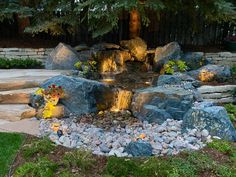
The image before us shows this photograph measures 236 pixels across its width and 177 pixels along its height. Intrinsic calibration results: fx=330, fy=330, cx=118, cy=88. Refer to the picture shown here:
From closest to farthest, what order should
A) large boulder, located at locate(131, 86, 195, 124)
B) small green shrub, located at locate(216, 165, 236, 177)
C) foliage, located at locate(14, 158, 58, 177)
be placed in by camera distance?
foliage, located at locate(14, 158, 58, 177), small green shrub, located at locate(216, 165, 236, 177), large boulder, located at locate(131, 86, 195, 124)

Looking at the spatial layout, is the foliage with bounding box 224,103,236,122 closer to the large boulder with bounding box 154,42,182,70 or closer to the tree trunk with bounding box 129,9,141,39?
the large boulder with bounding box 154,42,182,70

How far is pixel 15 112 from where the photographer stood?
4.95 m

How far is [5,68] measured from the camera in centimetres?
732

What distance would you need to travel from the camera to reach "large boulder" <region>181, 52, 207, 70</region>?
7570 mm

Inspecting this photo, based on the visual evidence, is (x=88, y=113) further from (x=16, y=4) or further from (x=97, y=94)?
(x=16, y=4)

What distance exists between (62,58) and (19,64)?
3.27ft

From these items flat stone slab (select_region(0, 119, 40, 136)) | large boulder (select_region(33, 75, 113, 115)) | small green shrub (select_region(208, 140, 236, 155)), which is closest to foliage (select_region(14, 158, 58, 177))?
flat stone slab (select_region(0, 119, 40, 136))

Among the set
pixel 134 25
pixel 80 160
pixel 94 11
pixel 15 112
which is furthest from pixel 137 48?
pixel 80 160

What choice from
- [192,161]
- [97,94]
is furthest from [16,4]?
[192,161]

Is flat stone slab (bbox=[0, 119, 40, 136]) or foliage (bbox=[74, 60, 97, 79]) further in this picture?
foliage (bbox=[74, 60, 97, 79])

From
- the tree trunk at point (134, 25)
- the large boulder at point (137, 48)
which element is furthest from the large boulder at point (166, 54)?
the tree trunk at point (134, 25)

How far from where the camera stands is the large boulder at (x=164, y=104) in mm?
5070

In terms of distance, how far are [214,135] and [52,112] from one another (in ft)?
7.82

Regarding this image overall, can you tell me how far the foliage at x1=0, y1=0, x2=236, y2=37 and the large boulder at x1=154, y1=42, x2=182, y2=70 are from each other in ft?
2.56
